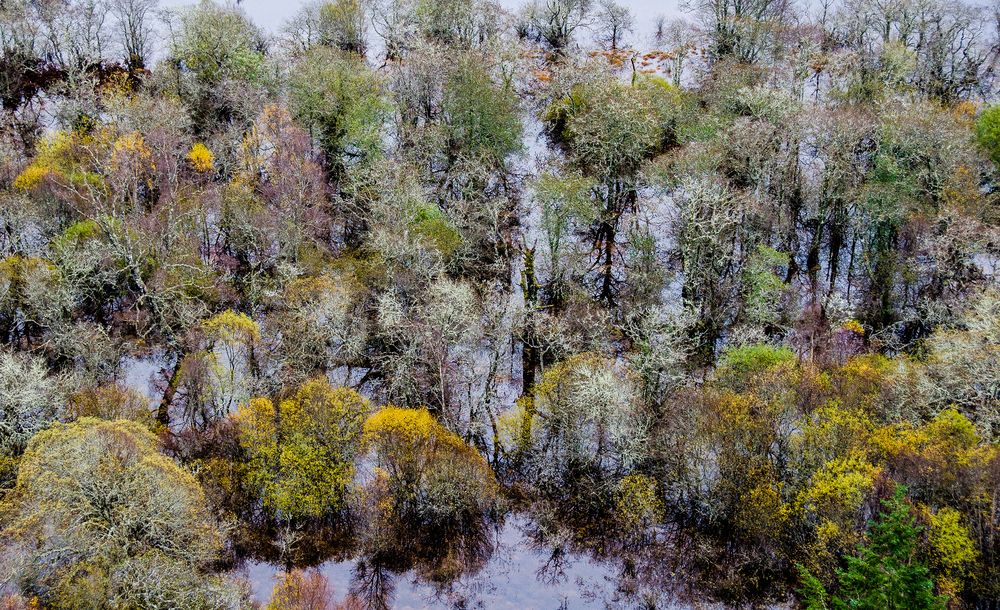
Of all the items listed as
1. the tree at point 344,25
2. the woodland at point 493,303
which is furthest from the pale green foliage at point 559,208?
the tree at point 344,25

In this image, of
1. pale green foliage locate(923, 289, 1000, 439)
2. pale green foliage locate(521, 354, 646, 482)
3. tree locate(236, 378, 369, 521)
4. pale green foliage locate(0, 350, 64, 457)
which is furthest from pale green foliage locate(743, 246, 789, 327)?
pale green foliage locate(0, 350, 64, 457)

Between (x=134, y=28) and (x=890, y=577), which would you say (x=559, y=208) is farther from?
(x=134, y=28)

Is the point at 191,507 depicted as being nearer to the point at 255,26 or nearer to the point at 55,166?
the point at 55,166

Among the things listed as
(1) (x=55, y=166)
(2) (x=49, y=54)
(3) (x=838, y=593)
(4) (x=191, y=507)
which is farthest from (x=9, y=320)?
(3) (x=838, y=593)

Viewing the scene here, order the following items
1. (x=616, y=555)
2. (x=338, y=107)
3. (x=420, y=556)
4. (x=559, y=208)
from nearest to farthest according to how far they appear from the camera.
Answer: (x=420, y=556), (x=616, y=555), (x=559, y=208), (x=338, y=107)

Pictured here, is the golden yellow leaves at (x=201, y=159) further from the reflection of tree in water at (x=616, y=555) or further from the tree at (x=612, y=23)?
the tree at (x=612, y=23)

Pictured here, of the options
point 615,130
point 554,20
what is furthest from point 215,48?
point 615,130
